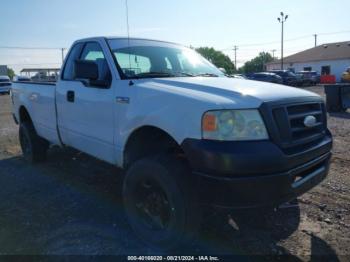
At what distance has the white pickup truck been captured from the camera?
2.68 m

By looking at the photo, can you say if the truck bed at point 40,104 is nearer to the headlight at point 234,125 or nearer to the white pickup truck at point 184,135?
the white pickup truck at point 184,135

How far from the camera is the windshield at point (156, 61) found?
13.1 feet

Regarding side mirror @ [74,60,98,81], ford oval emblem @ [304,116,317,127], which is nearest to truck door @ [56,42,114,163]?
side mirror @ [74,60,98,81]

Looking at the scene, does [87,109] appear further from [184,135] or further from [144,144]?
[184,135]

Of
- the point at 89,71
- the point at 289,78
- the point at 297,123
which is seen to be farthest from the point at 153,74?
the point at 289,78

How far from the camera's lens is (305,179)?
298 centimetres

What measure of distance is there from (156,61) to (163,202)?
186 centimetres

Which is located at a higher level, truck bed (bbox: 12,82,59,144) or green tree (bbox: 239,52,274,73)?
green tree (bbox: 239,52,274,73)

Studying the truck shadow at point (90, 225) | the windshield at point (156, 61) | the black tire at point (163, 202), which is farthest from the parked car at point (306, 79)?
the black tire at point (163, 202)

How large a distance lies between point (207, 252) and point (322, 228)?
1.28 meters

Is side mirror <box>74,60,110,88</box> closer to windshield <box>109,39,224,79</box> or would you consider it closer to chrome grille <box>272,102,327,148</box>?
windshield <box>109,39,224,79</box>

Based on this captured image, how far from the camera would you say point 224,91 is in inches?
120

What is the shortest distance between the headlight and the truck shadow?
69cm

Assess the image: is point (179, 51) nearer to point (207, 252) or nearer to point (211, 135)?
point (211, 135)
